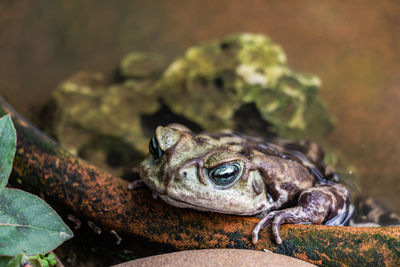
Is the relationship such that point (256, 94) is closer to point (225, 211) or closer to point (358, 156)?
point (358, 156)

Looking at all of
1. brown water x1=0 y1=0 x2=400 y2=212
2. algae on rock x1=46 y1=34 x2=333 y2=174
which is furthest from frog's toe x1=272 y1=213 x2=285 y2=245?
brown water x1=0 y1=0 x2=400 y2=212

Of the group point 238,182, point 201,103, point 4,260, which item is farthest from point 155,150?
point 201,103

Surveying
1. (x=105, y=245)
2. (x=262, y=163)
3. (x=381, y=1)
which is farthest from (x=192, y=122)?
(x=381, y=1)

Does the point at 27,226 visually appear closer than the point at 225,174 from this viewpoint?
Yes

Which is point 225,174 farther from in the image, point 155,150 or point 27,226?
point 27,226

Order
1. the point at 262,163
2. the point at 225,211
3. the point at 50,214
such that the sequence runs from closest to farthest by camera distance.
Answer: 1. the point at 50,214
2. the point at 225,211
3. the point at 262,163
